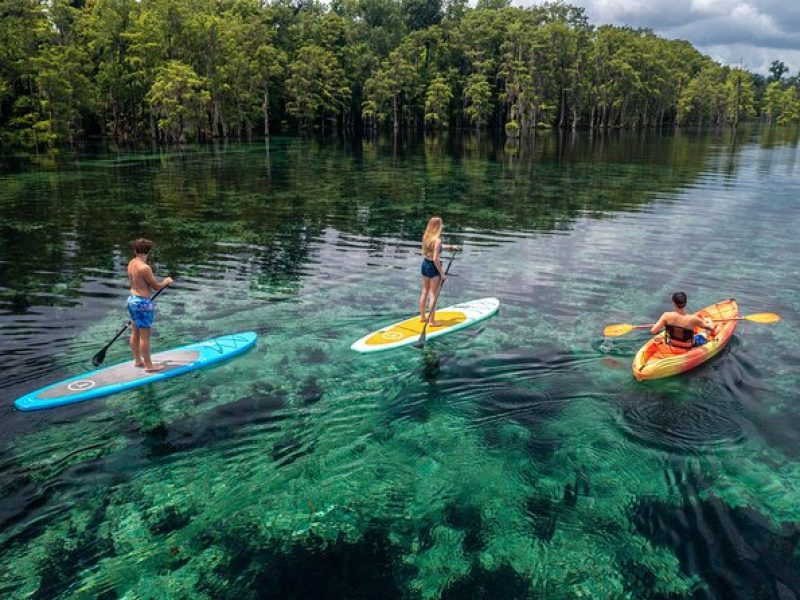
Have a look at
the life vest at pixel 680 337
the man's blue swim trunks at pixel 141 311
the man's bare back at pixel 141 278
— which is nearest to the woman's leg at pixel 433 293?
the life vest at pixel 680 337

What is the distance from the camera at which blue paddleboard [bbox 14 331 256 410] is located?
31.7 feet

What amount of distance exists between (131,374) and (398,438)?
5.33 meters

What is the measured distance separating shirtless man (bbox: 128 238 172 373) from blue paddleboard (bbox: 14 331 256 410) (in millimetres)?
Answer: 283

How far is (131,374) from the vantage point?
10531mm

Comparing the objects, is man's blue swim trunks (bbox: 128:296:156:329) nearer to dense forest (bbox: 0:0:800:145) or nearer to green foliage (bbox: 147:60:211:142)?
dense forest (bbox: 0:0:800:145)

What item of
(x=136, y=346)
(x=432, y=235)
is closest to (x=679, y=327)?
(x=432, y=235)

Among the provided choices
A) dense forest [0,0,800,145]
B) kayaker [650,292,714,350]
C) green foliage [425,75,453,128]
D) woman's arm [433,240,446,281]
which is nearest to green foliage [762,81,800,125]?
dense forest [0,0,800,145]

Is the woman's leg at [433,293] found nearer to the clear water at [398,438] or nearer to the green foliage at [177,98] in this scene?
the clear water at [398,438]

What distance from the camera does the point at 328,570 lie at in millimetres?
6367

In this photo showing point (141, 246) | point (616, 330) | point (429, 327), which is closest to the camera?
point (141, 246)

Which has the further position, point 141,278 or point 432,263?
point 432,263

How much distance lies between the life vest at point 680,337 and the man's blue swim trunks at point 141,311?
10.0 m

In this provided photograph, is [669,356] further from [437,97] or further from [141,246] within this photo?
A: [437,97]

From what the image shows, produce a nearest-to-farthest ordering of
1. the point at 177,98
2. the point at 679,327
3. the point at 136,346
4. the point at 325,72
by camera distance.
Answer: the point at 136,346 < the point at 679,327 < the point at 177,98 < the point at 325,72
